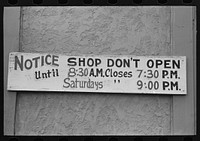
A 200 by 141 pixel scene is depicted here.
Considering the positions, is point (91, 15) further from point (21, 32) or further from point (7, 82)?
point (7, 82)

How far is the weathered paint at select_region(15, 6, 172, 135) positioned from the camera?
3.92 m

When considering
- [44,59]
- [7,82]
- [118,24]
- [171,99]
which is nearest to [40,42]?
[44,59]

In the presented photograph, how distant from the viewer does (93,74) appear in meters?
3.89

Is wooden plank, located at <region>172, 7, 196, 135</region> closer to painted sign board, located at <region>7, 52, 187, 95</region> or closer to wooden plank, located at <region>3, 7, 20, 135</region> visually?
painted sign board, located at <region>7, 52, 187, 95</region>

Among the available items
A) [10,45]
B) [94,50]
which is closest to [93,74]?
[94,50]

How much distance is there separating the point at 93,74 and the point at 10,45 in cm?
92

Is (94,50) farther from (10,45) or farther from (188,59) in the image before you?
(188,59)

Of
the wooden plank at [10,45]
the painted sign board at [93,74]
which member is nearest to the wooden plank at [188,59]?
the painted sign board at [93,74]

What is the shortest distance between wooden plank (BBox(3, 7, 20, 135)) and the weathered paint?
68 millimetres

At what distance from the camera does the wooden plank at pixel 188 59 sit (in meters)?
3.90

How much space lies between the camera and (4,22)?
390 cm

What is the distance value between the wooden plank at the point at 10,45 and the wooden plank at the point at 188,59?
167 cm

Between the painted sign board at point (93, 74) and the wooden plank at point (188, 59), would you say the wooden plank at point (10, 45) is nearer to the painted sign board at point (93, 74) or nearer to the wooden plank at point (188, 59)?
the painted sign board at point (93, 74)

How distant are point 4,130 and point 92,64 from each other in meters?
1.14
